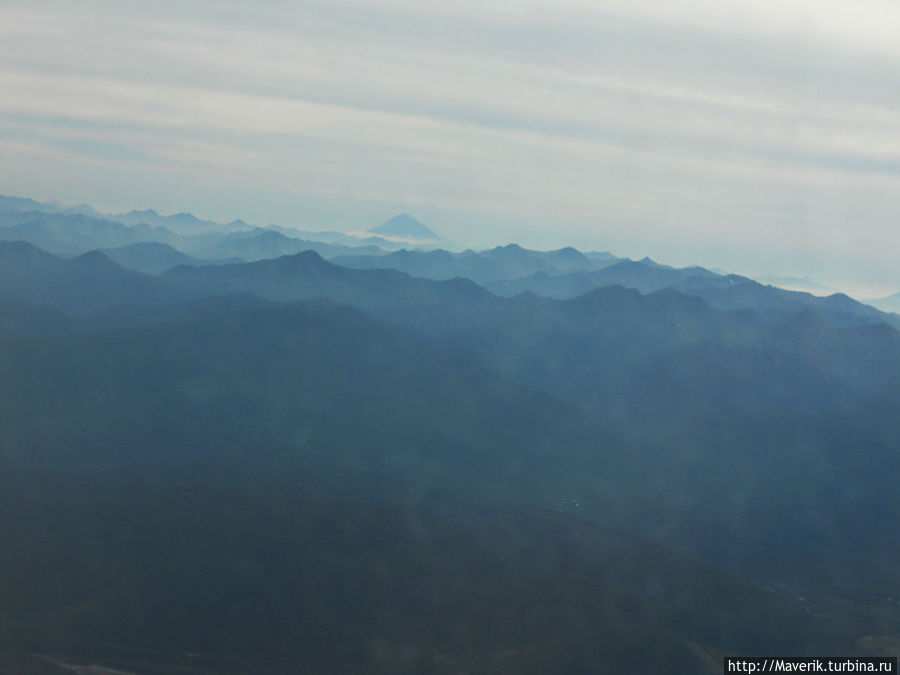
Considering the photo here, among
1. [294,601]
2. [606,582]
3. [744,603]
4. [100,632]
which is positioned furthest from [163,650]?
[744,603]

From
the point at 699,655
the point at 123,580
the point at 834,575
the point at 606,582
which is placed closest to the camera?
the point at 699,655

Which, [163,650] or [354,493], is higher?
[354,493]

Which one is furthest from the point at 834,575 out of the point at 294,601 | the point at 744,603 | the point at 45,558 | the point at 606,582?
the point at 45,558

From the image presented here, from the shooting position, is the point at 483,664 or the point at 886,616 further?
the point at 886,616

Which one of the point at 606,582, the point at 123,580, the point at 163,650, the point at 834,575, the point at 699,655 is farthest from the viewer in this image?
the point at 834,575

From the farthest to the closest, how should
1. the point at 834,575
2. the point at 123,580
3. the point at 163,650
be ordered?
the point at 834,575 < the point at 123,580 < the point at 163,650

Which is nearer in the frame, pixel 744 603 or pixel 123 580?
pixel 123 580

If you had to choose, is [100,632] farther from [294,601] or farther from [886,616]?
[886,616]

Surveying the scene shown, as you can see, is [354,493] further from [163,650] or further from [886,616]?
[886,616]

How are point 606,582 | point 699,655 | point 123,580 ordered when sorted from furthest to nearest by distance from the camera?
point 606,582 → point 123,580 → point 699,655
